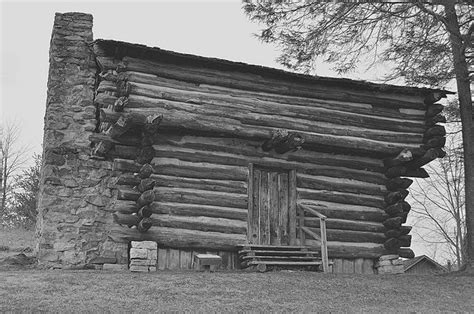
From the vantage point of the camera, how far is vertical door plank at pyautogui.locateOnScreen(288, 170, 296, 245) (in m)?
15.1

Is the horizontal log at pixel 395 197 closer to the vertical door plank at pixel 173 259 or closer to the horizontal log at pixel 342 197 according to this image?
the horizontal log at pixel 342 197

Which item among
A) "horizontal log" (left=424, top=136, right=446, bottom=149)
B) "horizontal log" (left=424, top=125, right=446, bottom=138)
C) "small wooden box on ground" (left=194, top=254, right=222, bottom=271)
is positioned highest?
"horizontal log" (left=424, top=125, right=446, bottom=138)

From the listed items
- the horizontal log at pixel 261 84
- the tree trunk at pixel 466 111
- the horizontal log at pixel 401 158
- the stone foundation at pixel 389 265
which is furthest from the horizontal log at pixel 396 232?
the horizontal log at pixel 261 84

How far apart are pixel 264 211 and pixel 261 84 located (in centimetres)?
303

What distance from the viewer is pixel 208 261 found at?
43.7ft

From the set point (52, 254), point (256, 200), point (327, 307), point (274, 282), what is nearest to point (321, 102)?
point (256, 200)

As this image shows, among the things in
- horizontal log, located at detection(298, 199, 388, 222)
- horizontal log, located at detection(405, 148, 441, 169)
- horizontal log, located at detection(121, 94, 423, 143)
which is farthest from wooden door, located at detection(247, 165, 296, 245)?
horizontal log, located at detection(405, 148, 441, 169)

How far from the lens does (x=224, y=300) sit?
33.7ft

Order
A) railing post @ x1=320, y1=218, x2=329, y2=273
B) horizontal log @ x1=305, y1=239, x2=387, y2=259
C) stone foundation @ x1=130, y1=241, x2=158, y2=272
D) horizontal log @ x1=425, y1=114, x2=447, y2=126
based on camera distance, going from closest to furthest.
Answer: stone foundation @ x1=130, y1=241, x2=158, y2=272 → railing post @ x1=320, y1=218, x2=329, y2=273 → horizontal log @ x1=305, y1=239, x2=387, y2=259 → horizontal log @ x1=425, y1=114, x2=447, y2=126

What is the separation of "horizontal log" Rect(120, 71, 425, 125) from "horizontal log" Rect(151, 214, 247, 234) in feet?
9.14

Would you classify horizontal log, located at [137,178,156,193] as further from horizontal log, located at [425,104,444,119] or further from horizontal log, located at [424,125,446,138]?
horizontal log, located at [425,104,444,119]

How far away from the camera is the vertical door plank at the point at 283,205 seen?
49.6 ft

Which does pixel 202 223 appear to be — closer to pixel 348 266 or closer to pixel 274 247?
pixel 274 247

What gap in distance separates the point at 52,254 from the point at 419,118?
995 cm
